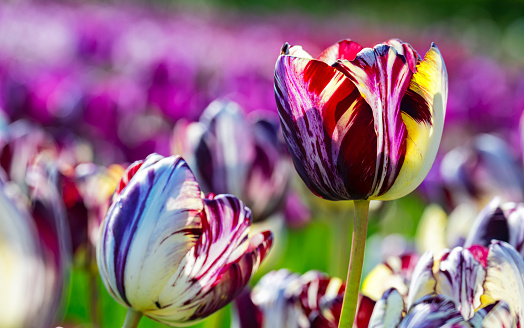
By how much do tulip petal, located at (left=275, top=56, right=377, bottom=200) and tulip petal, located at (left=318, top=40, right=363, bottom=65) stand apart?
0.17 feet

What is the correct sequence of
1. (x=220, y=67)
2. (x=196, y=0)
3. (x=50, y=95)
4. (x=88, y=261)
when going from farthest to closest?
(x=196, y=0) < (x=220, y=67) < (x=50, y=95) < (x=88, y=261)

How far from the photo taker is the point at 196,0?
1192 centimetres

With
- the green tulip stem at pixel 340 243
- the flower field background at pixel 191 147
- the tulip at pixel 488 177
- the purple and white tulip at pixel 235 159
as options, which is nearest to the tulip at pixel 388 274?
the flower field background at pixel 191 147

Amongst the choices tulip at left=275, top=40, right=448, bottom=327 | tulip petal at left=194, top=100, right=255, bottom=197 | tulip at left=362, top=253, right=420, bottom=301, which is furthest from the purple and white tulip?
tulip at left=275, top=40, right=448, bottom=327

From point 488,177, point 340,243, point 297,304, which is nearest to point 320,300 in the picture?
point 297,304

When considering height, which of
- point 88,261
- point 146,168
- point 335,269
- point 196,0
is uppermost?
point 196,0

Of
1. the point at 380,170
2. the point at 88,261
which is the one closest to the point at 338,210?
the point at 88,261

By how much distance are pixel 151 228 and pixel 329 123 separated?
0.43 ft

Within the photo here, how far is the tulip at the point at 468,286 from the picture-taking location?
17.7 inches

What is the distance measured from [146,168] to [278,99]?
0.10 meters

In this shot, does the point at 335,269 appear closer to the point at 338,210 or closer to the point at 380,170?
the point at 338,210

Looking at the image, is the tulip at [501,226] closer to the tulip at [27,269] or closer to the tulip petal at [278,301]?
the tulip petal at [278,301]

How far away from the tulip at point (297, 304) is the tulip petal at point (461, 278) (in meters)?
0.06

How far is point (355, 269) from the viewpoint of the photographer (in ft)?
1.49
